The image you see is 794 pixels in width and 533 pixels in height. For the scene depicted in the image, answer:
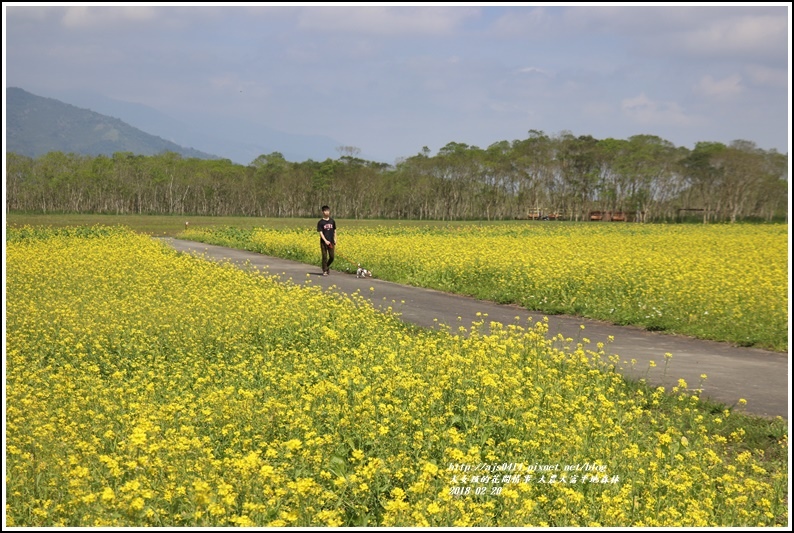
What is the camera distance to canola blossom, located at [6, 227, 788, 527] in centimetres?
527

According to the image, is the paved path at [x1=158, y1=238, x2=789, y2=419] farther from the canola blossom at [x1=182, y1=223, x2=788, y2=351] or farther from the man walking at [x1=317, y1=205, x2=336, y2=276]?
the man walking at [x1=317, y1=205, x2=336, y2=276]

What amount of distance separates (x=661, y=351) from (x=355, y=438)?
6.64 metres

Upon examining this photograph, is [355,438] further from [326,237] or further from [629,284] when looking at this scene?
[326,237]

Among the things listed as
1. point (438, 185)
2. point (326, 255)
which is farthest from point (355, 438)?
point (438, 185)

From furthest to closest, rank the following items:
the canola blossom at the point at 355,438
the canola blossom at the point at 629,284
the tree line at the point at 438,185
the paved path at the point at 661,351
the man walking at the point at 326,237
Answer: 1. the tree line at the point at 438,185
2. the man walking at the point at 326,237
3. the canola blossom at the point at 629,284
4. the paved path at the point at 661,351
5. the canola blossom at the point at 355,438

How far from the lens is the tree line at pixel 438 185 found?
10300cm

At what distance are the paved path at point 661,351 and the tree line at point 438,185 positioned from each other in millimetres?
85247

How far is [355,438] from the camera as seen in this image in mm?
6684

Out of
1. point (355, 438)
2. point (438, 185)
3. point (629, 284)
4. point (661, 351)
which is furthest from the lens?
point (438, 185)

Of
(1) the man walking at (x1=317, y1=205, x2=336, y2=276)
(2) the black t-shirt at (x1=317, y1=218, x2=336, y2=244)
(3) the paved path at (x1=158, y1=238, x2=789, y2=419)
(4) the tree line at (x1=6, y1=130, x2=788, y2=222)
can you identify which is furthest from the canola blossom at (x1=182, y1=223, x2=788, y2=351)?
(4) the tree line at (x1=6, y1=130, x2=788, y2=222)

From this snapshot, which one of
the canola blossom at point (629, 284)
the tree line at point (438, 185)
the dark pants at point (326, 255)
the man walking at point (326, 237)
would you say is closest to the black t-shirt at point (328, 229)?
the man walking at point (326, 237)

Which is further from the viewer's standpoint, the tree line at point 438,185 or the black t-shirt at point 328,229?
the tree line at point 438,185

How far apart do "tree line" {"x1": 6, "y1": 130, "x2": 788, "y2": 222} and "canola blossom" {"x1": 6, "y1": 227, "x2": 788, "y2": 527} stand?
9208 centimetres

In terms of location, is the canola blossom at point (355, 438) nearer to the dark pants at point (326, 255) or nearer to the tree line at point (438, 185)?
the dark pants at point (326, 255)
